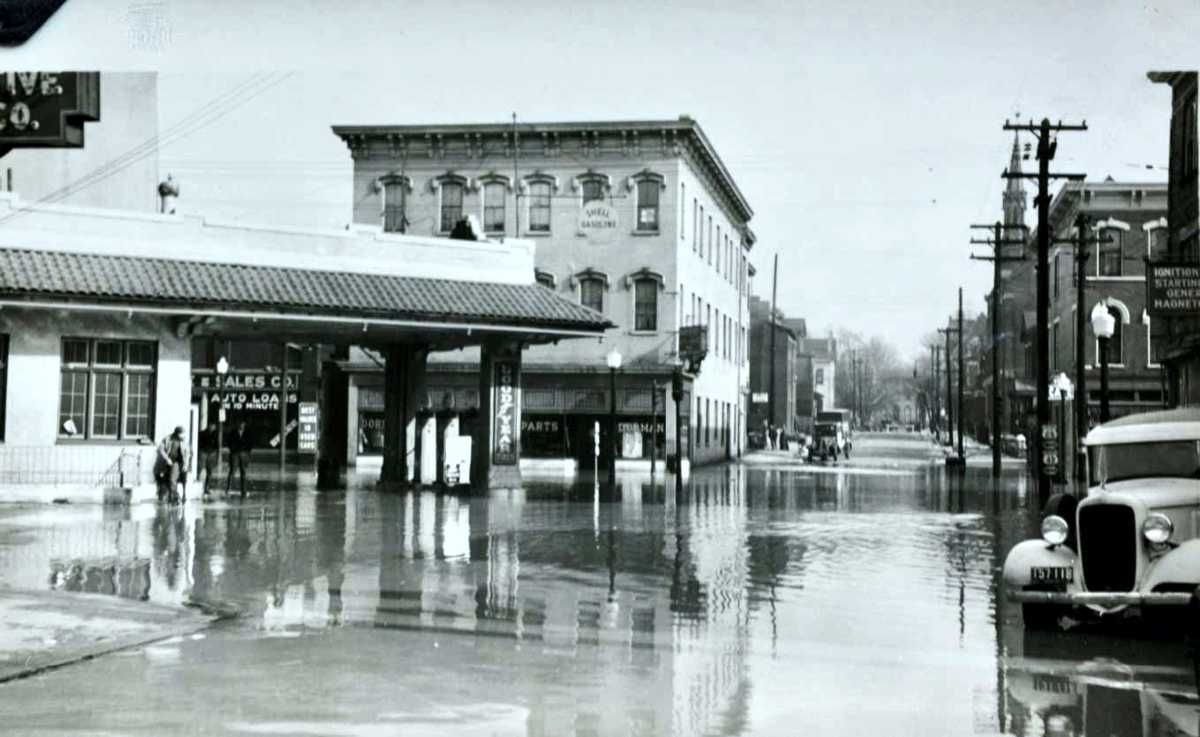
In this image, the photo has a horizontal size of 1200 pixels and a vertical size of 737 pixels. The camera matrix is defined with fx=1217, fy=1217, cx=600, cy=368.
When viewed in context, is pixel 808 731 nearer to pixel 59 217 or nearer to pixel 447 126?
pixel 59 217

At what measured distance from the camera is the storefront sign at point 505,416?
94.0ft

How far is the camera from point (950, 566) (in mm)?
15477

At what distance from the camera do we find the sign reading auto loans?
586 inches

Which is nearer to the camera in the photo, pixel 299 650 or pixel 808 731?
pixel 808 731

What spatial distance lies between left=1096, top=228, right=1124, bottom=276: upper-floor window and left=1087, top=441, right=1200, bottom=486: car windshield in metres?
17.7

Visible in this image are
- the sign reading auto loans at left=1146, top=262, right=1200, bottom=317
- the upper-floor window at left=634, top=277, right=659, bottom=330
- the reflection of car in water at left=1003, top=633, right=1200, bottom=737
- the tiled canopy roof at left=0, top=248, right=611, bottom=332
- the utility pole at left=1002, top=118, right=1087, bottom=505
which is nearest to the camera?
the reflection of car in water at left=1003, top=633, right=1200, bottom=737

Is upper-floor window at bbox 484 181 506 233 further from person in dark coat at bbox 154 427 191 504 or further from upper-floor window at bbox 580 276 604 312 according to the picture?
person in dark coat at bbox 154 427 191 504

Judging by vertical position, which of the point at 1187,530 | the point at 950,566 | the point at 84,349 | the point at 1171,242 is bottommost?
the point at 950,566

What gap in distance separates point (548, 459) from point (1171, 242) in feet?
76.7

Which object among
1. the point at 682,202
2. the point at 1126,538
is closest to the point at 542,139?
the point at 682,202

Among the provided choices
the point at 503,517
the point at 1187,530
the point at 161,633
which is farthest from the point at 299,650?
the point at 503,517

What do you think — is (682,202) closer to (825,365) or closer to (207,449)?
(207,449)

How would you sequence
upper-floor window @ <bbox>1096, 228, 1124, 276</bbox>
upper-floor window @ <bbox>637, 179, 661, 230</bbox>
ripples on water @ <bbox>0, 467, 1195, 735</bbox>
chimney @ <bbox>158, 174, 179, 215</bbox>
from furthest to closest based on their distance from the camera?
upper-floor window @ <bbox>637, 179, 661, 230</bbox>, chimney @ <bbox>158, 174, 179, 215</bbox>, upper-floor window @ <bbox>1096, 228, 1124, 276</bbox>, ripples on water @ <bbox>0, 467, 1195, 735</bbox>

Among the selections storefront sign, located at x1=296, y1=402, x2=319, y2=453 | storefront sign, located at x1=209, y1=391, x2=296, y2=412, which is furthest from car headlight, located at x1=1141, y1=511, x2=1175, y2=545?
storefront sign, located at x1=209, y1=391, x2=296, y2=412
